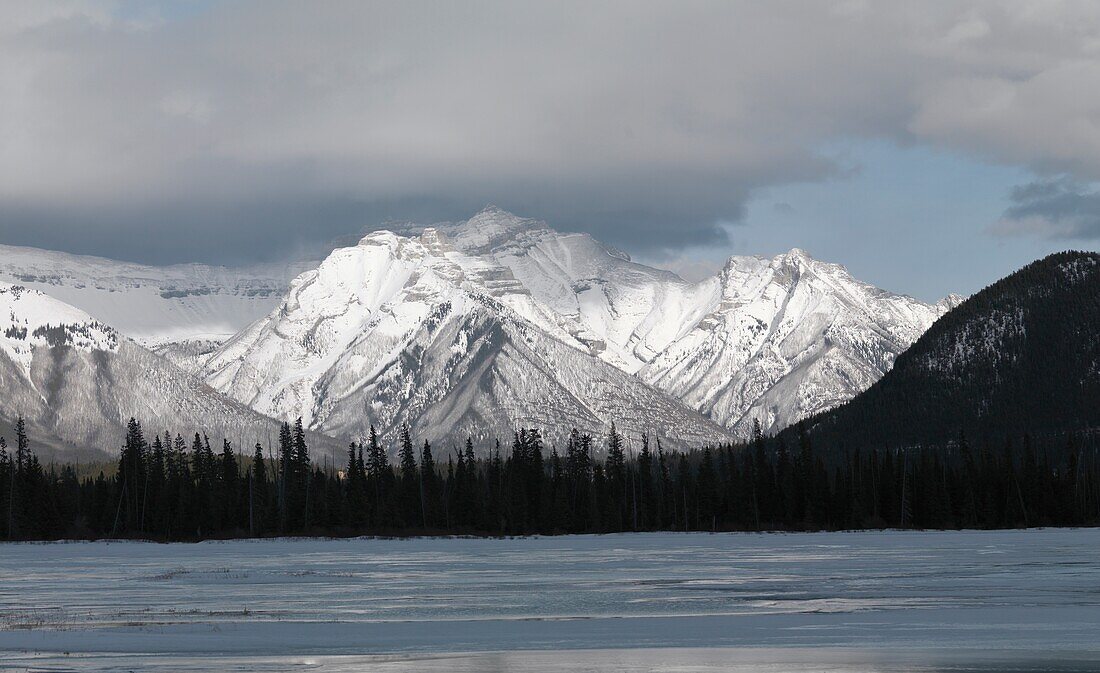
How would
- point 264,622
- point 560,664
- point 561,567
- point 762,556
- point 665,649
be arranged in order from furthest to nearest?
1. point 762,556
2. point 561,567
3. point 264,622
4. point 665,649
5. point 560,664

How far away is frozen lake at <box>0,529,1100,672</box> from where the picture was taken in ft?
143

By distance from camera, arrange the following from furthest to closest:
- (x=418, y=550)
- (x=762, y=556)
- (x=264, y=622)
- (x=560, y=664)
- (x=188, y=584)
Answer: (x=418, y=550) < (x=762, y=556) < (x=188, y=584) < (x=264, y=622) < (x=560, y=664)

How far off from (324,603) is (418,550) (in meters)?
73.2

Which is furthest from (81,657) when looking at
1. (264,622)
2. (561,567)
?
(561,567)

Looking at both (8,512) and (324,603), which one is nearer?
(324,603)

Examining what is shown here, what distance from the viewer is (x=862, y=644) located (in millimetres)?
46219

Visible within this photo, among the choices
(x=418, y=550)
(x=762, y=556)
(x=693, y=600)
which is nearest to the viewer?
(x=693, y=600)

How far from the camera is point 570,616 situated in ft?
190

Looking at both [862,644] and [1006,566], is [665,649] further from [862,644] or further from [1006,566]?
[1006,566]

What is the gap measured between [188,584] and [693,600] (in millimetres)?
32137

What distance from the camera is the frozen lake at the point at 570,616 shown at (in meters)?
43.6

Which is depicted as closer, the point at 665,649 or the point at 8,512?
the point at 665,649

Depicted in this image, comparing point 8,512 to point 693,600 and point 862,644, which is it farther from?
point 862,644

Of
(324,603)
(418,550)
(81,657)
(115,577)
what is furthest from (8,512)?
(81,657)
